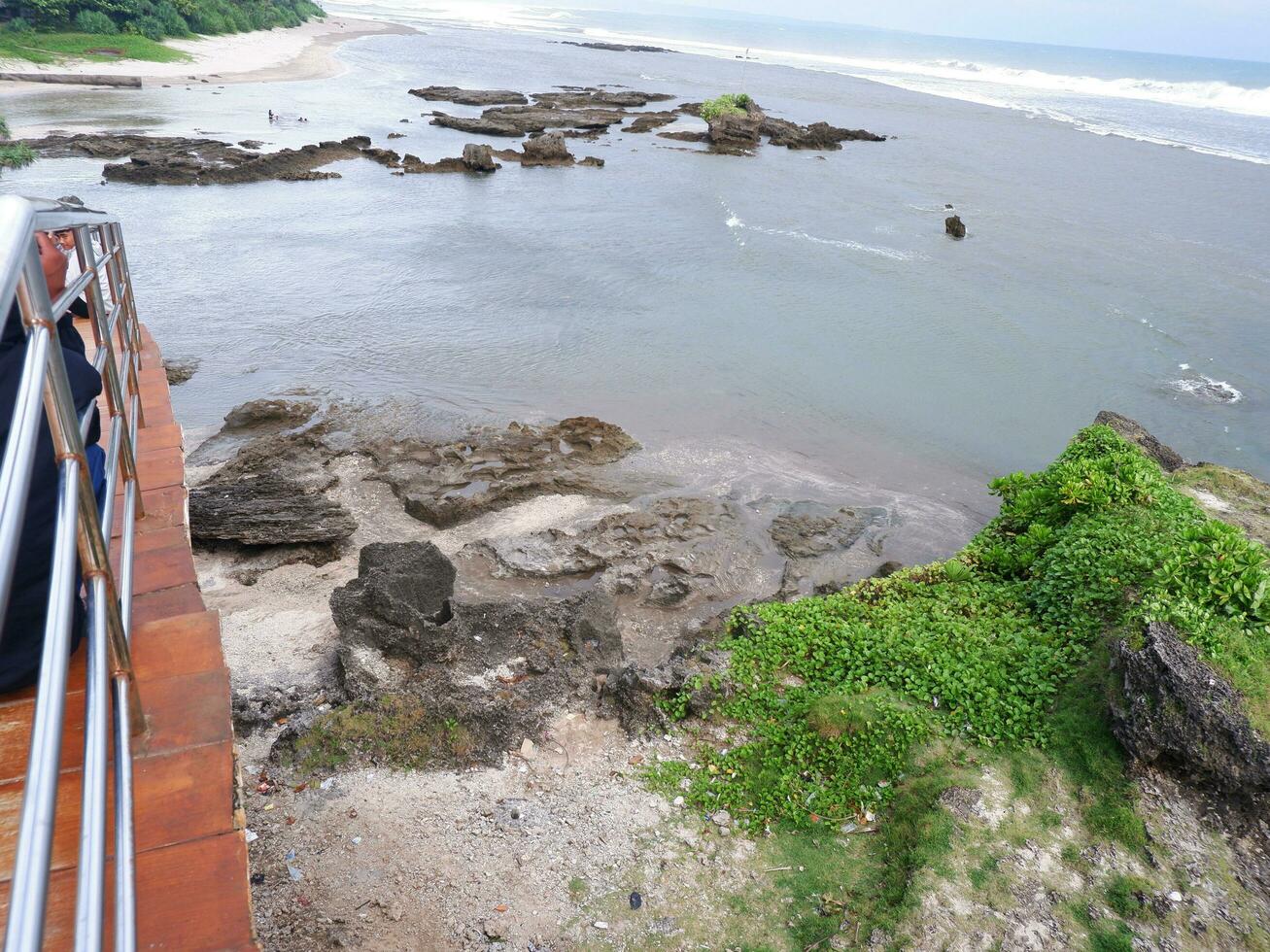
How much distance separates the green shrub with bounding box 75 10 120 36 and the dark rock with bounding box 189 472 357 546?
171 ft

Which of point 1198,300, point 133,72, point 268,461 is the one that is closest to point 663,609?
point 268,461

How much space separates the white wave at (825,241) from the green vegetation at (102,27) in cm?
4049

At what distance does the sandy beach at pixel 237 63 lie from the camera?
43.9 metres

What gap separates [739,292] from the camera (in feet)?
65.2

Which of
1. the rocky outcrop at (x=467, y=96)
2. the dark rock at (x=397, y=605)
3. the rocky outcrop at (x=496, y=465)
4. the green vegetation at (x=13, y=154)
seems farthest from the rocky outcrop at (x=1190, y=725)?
the rocky outcrop at (x=467, y=96)

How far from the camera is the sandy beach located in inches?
1727

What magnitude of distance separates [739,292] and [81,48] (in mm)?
46210

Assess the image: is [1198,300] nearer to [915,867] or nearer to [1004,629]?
[1004,629]

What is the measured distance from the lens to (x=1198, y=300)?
20.9 metres

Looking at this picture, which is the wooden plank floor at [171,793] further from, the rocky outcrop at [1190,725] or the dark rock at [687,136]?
the dark rock at [687,136]

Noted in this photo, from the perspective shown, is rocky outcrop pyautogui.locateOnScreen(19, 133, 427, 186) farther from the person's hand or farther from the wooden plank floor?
the wooden plank floor

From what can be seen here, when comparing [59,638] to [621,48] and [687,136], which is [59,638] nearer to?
[687,136]

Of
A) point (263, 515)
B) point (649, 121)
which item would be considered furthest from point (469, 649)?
point (649, 121)

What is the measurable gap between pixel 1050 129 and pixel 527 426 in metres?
49.4
